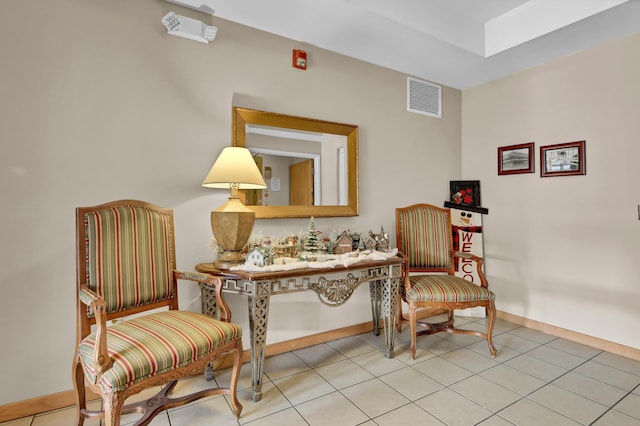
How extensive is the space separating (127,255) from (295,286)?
102 cm

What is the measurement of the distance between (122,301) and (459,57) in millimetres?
3438

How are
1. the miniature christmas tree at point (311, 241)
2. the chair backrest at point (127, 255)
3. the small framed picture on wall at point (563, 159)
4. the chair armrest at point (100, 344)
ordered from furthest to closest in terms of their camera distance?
1. the small framed picture on wall at point (563, 159)
2. the miniature christmas tree at point (311, 241)
3. the chair backrest at point (127, 255)
4. the chair armrest at point (100, 344)

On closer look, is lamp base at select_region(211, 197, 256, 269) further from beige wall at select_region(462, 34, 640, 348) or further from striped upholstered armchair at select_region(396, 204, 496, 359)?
beige wall at select_region(462, 34, 640, 348)

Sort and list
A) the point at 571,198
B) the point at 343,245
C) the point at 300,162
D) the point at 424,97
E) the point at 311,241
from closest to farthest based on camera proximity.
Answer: the point at 311,241
the point at 343,245
the point at 300,162
the point at 571,198
the point at 424,97

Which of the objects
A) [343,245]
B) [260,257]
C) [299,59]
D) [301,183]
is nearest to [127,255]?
[260,257]

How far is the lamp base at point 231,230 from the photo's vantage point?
2.18m

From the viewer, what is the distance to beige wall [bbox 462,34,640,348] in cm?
282

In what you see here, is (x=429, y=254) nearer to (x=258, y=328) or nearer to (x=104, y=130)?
(x=258, y=328)

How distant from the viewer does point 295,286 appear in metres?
2.24

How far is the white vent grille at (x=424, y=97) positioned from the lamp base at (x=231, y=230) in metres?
2.34

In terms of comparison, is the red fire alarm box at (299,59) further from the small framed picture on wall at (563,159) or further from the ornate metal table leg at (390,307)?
the small framed picture on wall at (563,159)

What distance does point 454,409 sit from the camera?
2035 millimetres

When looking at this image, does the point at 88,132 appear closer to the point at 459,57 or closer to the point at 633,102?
the point at 459,57

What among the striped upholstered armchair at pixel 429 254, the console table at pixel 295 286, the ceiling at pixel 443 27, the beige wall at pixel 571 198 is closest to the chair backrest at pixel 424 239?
the striped upholstered armchair at pixel 429 254
